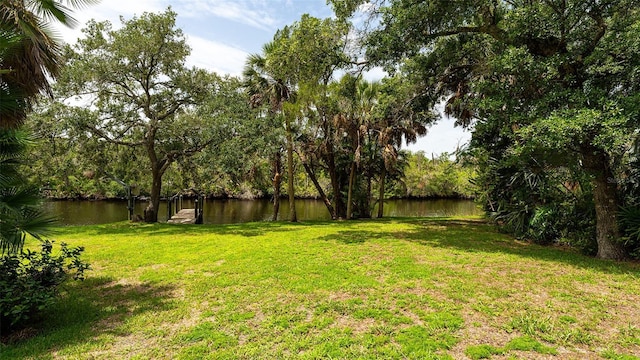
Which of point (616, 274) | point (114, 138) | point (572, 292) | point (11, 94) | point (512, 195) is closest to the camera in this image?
point (11, 94)

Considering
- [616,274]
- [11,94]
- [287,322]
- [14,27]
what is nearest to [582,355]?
[287,322]

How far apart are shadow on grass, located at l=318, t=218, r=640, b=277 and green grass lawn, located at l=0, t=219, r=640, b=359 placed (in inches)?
4.2

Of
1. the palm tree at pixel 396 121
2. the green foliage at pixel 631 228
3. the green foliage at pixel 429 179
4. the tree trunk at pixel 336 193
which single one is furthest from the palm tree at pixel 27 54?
the green foliage at pixel 429 179

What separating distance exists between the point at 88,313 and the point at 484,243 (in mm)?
8897

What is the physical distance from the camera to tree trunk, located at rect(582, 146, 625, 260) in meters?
6.96

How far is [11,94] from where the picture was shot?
3.88 metres

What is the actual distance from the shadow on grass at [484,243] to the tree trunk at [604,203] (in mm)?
398

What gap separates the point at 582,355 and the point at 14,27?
778 cm

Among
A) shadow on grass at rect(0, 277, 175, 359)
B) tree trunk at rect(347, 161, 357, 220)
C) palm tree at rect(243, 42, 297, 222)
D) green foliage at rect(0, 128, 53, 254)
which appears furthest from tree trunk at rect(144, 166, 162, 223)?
green foliage at rect(0, 128, 53, 254)

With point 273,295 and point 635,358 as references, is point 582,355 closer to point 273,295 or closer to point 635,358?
point 635,358

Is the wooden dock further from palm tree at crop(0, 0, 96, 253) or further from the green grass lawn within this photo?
palm tree at crop(0, 0, 96, 253)

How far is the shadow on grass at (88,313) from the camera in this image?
3.50 meters

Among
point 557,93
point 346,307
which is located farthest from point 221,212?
point 557,93

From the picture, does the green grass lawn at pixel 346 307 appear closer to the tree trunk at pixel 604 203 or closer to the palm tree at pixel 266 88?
the tree trunk at pixel 604 203
